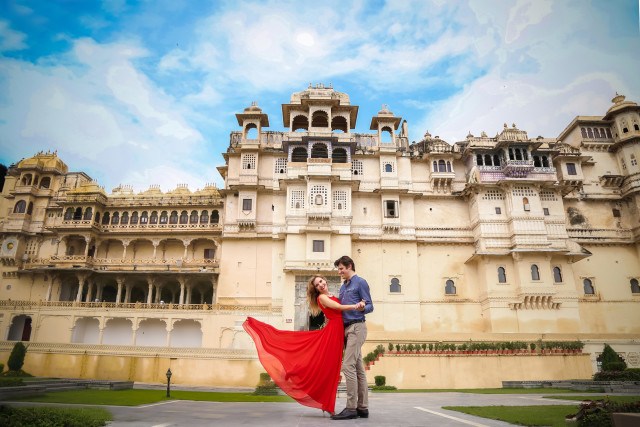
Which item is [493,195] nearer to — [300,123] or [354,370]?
[300,123]

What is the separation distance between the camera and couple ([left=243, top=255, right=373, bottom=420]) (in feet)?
23.6

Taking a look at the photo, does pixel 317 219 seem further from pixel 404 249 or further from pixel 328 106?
pixel 328 106

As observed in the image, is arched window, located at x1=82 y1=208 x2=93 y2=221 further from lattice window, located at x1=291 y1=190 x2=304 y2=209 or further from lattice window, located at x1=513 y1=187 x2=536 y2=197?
lattice window, located at x1=513 y1=187 x2=536 y2=197

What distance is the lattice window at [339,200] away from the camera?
118ft

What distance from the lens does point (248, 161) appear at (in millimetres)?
38438

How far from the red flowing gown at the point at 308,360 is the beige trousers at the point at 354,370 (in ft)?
0.56

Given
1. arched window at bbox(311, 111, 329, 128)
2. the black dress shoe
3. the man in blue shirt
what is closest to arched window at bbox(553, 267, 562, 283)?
arched window at bbox(311, 111, 329, 128)

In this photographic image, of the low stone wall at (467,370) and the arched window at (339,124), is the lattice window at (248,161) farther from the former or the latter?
the low stone wall at (467,370)

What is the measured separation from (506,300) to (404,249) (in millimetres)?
8884

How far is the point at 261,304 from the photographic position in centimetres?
3472

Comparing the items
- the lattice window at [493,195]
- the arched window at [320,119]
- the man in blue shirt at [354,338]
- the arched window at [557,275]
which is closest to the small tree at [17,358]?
the man in blue shirt at [354,338]

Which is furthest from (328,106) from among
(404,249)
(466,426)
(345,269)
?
(466,426)

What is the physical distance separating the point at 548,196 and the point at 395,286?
53.6 ft

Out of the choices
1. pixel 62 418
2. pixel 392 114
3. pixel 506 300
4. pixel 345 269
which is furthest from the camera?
pixel 392 114
